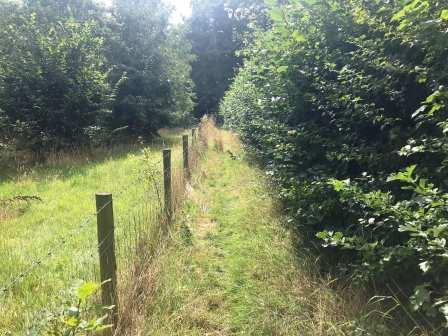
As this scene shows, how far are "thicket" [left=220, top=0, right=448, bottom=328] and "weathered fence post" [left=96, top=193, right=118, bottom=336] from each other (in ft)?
4.96

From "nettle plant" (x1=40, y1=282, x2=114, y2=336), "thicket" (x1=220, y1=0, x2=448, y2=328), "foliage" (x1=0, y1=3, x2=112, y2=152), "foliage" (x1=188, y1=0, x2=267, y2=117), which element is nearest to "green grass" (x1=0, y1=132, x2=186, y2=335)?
"nettle plant" (x1=40, y1=282, x2=114, y2=336)

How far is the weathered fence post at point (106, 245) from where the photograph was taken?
252cm

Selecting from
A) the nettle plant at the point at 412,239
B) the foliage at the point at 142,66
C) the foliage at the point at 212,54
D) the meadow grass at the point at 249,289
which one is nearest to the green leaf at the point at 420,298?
the nettle plant at the point at 412,239

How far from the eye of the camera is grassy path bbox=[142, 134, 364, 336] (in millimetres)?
2977

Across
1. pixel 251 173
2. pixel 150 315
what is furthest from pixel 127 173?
pixel 150 315

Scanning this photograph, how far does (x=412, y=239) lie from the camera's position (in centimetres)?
232

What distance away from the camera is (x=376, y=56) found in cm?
321

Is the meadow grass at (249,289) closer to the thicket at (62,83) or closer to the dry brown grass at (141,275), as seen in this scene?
the dry brown grass at (141,275)

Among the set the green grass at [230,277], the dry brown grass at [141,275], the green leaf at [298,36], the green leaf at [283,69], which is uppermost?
the green leaf at [298,36]

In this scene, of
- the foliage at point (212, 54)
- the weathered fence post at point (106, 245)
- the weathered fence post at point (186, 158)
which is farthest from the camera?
the foliage at point (212, 54)

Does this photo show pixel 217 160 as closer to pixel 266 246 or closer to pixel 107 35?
pixel 266 246

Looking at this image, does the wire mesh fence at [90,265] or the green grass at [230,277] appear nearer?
the wire mesh fence at [90,265]

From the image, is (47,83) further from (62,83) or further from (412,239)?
(412,239)

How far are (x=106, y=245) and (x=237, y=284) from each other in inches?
65.0
